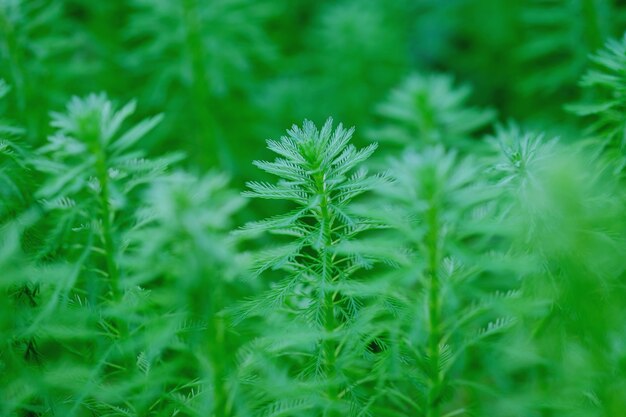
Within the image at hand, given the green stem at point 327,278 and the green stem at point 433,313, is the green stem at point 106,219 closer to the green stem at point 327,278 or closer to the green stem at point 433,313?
the green stem at point 327,278

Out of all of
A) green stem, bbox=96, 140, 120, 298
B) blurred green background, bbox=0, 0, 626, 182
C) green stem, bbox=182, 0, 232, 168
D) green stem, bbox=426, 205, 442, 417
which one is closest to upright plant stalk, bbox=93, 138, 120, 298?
green stem, bbox=96, 140, 120, 298

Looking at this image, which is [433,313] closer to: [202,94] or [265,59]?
[202,94]

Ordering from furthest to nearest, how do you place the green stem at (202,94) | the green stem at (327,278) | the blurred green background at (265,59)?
the green stem at (202,94) → the blurred green background at (265,59) → the green stem at (327,278)

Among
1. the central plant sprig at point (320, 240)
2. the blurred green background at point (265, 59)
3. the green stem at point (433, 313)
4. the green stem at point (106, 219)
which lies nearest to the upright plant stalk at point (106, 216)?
the green stem at point (106, 219)

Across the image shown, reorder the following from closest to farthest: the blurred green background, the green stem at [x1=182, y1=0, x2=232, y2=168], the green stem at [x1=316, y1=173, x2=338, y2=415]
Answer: the green stem at [x1=316, y1=173, x2=338, y2=415] → the blurred green background → the green stem at [x1=182, y1=0, x2=232, y2=168]

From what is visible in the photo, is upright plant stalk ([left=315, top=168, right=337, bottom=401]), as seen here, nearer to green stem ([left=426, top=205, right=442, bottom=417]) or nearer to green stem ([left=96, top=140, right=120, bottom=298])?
green stem ([left=426, top=205, right=442, bottom=417])

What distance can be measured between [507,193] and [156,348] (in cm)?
55

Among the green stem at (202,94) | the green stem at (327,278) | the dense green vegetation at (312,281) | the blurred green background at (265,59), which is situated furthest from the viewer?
the green stem at (202,94)

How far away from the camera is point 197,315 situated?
81 cm

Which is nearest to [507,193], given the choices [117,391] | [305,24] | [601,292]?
[601,292]

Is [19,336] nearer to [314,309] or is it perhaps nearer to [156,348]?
[156,348]

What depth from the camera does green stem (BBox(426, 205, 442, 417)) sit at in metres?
0.82

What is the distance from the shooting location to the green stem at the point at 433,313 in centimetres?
82

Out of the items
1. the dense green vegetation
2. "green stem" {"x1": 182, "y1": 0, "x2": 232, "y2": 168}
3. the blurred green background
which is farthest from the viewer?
"green stem" {"x1": 182, "y1": 0, "x2": 232, "y2": 168}
